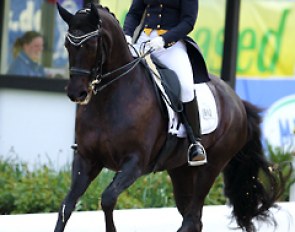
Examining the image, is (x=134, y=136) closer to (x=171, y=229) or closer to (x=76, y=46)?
(x=76, y=46)

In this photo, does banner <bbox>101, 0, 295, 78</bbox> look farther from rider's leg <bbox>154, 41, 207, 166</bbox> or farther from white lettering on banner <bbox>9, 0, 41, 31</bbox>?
rider's leg <bbox>154, 41, 207, 166</bbox>

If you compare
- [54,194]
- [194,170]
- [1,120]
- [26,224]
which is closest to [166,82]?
[194,170]

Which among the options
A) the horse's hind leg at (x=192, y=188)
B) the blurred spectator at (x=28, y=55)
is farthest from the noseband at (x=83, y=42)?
the blurred spectator at (x=28, y=55)

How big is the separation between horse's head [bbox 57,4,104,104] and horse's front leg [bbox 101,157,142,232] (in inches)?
22.1

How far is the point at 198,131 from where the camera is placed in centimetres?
716

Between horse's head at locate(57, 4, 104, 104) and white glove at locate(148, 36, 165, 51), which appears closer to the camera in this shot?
horse's head at locate(57, 4, 104, 104)

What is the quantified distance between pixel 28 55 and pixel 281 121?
3.33 metres

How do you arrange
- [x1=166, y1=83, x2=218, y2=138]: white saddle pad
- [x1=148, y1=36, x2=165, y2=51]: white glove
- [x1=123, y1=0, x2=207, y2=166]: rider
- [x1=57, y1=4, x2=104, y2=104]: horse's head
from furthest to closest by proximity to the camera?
[x1=166, y1=83, x2=218, y2=138]: white saddle pad, [x1=123, y1=0, x2=207, y2=166]: rider, [x1=148, y1=36, x2=165, y2=51]: white glove, [x1=57, y1=4, x2=104, y2=104]: horse's head

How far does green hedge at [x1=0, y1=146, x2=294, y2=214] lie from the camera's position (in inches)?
350

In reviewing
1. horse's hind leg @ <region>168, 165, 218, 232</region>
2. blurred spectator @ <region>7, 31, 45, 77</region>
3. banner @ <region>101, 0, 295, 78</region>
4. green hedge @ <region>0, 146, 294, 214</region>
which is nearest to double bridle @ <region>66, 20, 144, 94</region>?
horse's hind leg @ <region>168, 165, 218, 232</region>

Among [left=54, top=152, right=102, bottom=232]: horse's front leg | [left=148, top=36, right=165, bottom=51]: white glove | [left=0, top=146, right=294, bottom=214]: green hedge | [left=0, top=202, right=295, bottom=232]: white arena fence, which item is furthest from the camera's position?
[left=0, top=146, right=294, bottom=214]: green hedge

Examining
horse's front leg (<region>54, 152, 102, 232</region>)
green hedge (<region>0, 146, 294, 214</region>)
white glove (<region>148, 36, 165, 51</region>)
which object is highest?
white glove (<region>148, 36, 165, 51</region>)

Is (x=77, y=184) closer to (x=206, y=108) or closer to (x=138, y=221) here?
(x=206, y=108)

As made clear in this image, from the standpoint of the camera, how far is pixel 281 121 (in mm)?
11875
